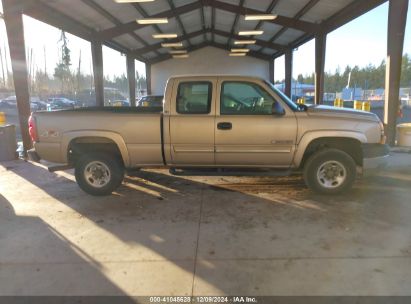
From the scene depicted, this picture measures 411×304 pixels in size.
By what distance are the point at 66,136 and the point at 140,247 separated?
273cm

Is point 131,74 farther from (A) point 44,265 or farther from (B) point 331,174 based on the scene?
(A) point 44,265

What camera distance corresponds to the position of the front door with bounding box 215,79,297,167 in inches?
221

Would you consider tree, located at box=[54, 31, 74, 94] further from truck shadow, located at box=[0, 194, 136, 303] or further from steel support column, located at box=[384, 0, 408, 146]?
truck shadow, located at box=[0, 194, 136, 303]

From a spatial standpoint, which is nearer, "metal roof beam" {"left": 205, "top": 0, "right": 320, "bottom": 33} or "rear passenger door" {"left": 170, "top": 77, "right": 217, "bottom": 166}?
"rear passenger door" {"left": 170, "top": 77, "right": 217, "bottom": 166}

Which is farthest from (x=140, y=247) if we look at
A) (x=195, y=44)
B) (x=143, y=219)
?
(x=195, y=44)

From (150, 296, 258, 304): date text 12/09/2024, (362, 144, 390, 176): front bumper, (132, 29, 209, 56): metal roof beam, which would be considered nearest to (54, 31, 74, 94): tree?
(132, 29, 209, 56): metal roof beam

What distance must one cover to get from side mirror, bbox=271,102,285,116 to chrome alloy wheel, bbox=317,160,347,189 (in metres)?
1.13

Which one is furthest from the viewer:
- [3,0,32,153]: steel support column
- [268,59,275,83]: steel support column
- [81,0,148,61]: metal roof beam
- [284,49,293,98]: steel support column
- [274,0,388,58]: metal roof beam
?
[268,59,275,83]: steel support column

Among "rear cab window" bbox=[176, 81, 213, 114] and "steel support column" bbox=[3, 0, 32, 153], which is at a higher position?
"steel support column" bbox=[3, 0, 32, 153]

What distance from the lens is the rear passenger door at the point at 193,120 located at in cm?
569

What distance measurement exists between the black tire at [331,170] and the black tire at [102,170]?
10.6ft

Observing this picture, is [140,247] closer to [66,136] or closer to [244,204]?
[244,204]

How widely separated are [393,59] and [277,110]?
246 inches

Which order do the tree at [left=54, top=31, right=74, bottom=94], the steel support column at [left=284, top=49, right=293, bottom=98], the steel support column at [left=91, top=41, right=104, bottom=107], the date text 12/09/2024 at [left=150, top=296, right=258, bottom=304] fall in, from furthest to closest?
the tree at [left=54, top=31, right=74, bottom=94], the steel support column at [left=284, top=49, right=293, bottom=98], the steel support column at [left=91, top=41, right=104, bottom=107], the date text 12/09/2024 at [left=150, top=296, right=258, bottom=304]
